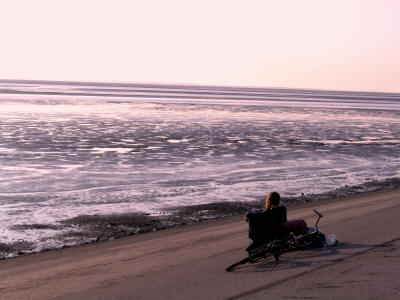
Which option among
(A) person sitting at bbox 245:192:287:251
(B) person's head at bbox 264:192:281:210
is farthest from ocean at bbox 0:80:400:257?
(B) person's head at bbox 264:192:281:210

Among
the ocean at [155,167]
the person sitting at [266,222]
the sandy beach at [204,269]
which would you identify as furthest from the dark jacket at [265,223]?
the ocean at [155,167]

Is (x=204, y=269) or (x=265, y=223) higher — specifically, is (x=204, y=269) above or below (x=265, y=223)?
below

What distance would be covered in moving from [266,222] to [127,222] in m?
4.89

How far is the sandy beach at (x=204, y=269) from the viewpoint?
8.09 m

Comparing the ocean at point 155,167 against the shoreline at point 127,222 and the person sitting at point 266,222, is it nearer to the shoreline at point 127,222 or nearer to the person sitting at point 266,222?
the shoreline at point 127,222

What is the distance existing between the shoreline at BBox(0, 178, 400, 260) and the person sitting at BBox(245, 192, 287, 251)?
→ 3876mm

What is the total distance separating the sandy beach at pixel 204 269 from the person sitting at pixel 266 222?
42 cm

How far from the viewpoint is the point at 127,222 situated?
13477 millimetres

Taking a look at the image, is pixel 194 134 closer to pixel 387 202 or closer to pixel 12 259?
pixel 387 202

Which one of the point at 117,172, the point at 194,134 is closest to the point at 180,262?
the point at 117,172

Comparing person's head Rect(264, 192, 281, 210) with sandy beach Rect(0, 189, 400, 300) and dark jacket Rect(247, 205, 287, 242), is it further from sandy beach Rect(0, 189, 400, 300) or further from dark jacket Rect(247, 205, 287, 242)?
sandy beach Rect(0, 189, 400, 300)

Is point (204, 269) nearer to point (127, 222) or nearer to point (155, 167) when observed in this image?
point (127, 222)

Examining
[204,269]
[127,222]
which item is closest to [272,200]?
[204,269]

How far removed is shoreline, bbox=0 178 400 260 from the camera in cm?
1141
